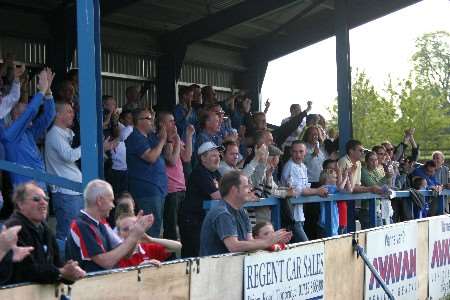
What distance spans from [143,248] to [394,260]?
4084 mm

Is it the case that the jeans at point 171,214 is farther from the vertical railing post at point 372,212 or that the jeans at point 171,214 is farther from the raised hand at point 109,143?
the vertical railing post at point 372,212

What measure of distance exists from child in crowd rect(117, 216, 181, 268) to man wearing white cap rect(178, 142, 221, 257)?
164 centimetres

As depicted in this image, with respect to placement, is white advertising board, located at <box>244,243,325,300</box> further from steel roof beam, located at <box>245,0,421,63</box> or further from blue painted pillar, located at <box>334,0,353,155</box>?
steel roof beam, located at <box>245,0,421,63</box>

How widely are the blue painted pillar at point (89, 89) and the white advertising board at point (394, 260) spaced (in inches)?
127

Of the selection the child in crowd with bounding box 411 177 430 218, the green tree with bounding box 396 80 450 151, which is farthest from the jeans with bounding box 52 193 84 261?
the green tree with bounding box 396 80 450 151

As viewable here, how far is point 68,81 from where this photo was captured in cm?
940

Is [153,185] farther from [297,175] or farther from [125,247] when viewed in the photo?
[125,247]

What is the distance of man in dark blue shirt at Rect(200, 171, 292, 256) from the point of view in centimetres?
665

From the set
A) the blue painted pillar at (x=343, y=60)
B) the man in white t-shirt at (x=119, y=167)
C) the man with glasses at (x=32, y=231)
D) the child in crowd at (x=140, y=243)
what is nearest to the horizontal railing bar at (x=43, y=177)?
the child in crowd at (x=140, y=243)

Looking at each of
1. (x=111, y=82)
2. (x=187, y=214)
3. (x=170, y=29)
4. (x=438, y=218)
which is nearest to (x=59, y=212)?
(x=187, y=214)

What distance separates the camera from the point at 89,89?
7316mm

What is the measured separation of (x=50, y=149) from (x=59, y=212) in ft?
1.95

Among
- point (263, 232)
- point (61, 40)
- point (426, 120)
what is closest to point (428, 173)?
point (61, 40)

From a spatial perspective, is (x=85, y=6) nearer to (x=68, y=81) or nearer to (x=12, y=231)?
(x=68, y=81)
